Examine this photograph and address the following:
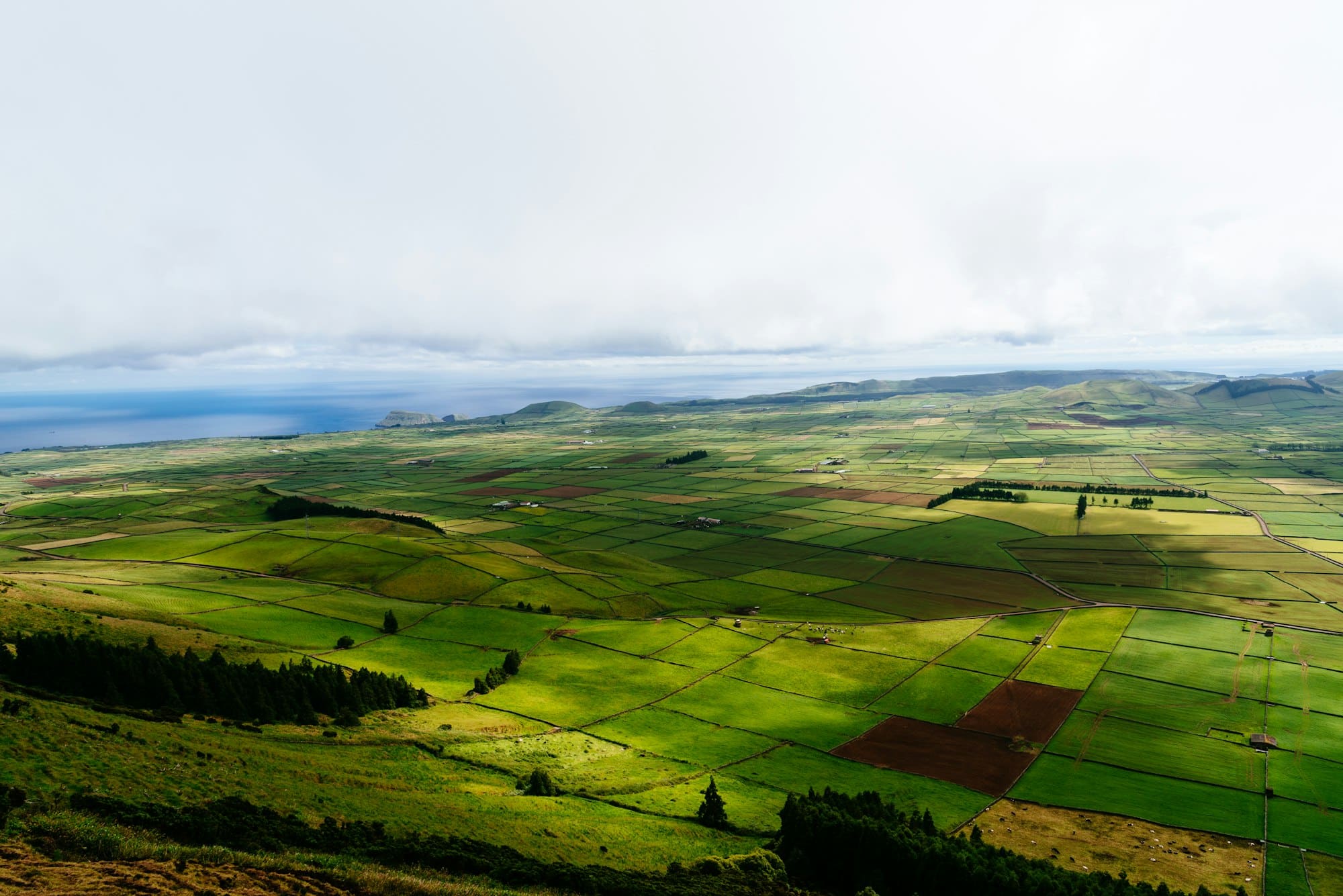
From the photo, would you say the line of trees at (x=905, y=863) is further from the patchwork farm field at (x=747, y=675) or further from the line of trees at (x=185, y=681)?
the line of trees at (x=185, y=681)

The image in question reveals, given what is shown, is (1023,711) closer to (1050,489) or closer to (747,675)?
(747,675)

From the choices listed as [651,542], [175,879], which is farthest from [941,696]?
[651,542]

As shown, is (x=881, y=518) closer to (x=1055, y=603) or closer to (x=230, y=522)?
(x=1055, y=603)

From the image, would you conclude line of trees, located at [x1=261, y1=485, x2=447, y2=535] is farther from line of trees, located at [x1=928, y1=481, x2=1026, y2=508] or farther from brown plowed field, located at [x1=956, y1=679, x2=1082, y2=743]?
line of trees, located at [x1=928, y1=481, x2=1026, y2=508]


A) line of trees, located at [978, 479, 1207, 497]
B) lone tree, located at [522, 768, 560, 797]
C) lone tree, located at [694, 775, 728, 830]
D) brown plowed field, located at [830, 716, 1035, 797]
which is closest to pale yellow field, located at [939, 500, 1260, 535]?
line of trees, located at [978, 479, 1207, 497]

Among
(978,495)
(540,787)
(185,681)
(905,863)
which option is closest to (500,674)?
(540,787)

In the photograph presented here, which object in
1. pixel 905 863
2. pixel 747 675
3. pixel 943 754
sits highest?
pixel 905 863
